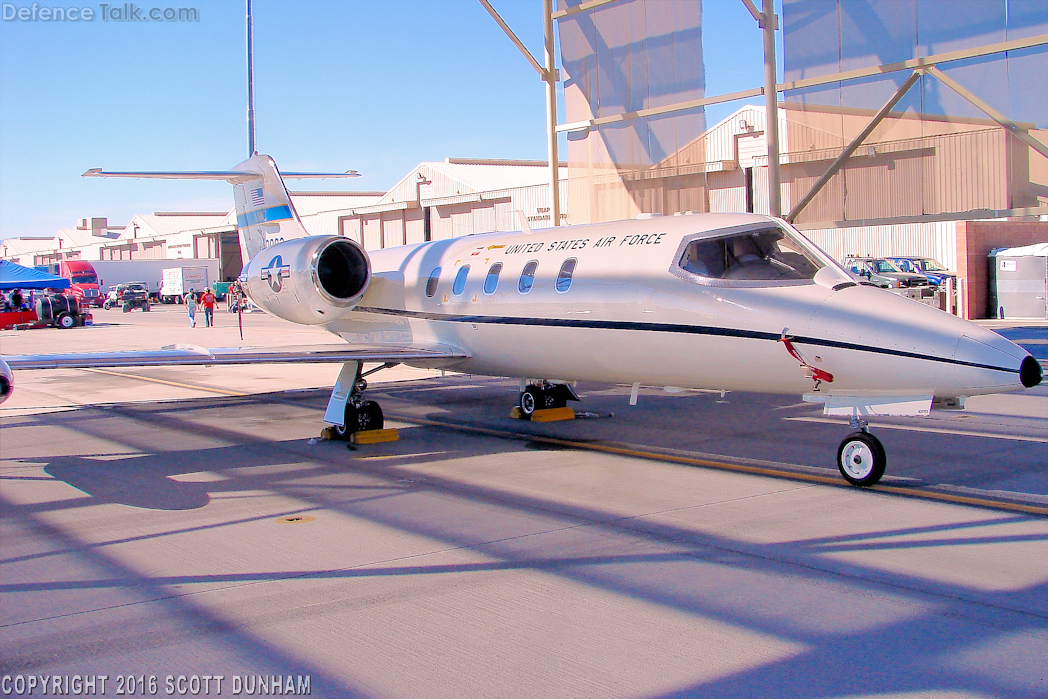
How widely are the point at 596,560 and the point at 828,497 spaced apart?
108 inches

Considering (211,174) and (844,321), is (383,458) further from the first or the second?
(211,174)

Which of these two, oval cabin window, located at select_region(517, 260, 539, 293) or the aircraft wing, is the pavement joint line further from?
the aircraft wing

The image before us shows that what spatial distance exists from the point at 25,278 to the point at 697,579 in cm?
3533

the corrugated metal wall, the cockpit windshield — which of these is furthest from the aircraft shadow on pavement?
the corrugated metal wall

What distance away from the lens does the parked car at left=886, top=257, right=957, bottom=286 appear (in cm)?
3409

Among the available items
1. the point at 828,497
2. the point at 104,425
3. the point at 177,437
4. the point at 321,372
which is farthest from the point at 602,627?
the point at 321,372

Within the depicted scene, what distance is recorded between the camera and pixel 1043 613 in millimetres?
4922

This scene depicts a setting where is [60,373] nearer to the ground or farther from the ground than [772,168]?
nearer to the ground

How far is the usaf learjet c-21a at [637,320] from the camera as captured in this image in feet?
24.7

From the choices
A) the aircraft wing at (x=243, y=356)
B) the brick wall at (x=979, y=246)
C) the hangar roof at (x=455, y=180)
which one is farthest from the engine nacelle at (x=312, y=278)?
the hangar roof at (x=455, y=180)

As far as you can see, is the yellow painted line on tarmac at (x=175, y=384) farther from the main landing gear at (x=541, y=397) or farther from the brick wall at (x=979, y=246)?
the brick wall at (x=979, y=246)

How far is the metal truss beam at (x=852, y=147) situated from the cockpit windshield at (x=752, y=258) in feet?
28.8

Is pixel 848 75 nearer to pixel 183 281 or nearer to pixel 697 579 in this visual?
pixel 697 579

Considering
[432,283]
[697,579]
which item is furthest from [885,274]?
[697,579]
